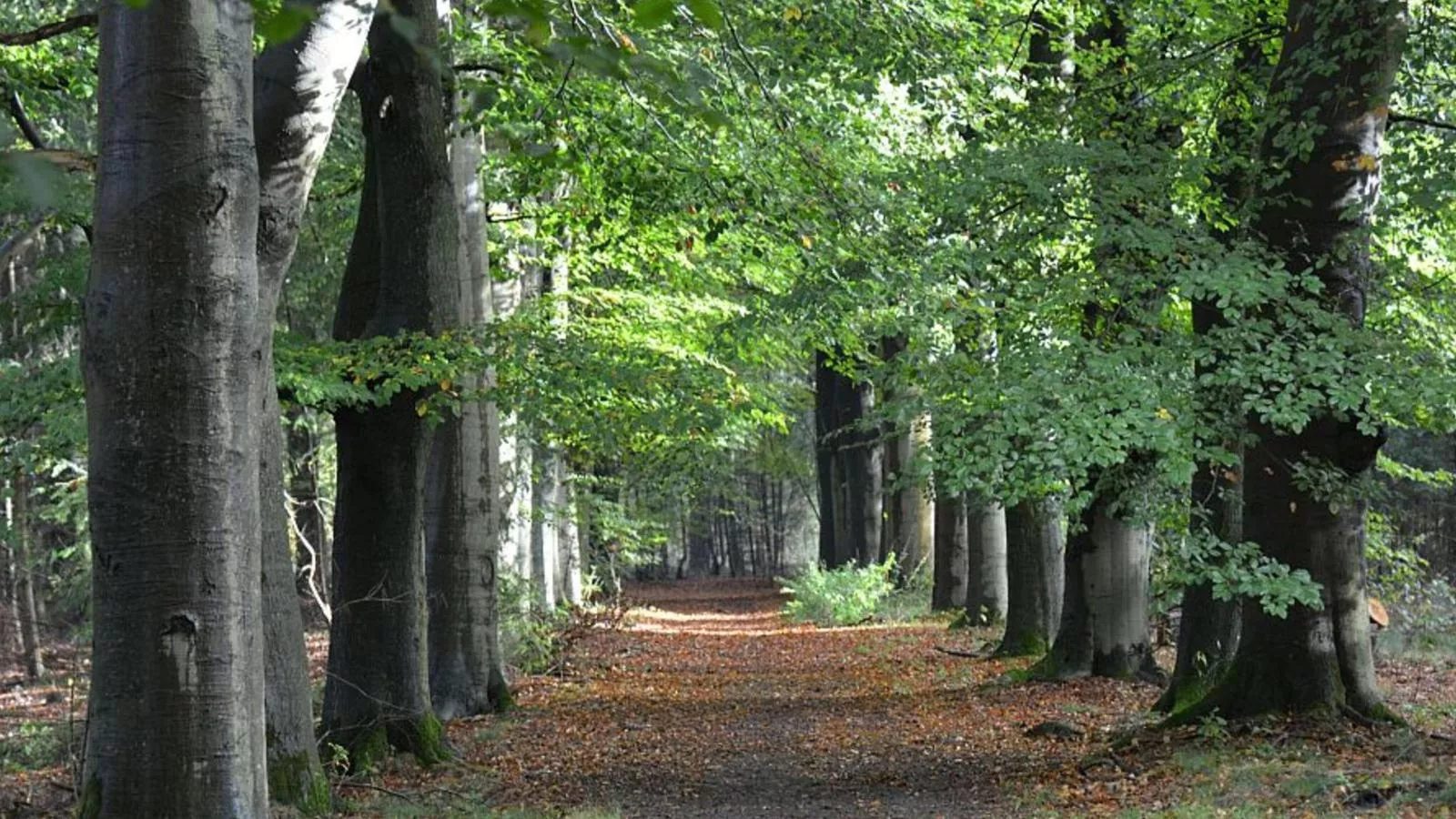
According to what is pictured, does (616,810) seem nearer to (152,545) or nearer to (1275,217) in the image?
(152,545)

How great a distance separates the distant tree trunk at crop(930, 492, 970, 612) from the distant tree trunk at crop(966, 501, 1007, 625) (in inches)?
56.2

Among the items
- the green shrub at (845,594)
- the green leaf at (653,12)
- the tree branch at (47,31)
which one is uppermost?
the tree branch at (47,31)

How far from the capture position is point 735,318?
1267 cm

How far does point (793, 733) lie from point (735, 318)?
3.89 m

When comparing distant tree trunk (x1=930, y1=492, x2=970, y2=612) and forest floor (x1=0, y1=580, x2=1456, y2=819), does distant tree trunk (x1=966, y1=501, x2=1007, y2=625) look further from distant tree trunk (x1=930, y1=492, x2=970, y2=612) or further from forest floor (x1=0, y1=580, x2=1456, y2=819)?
forest floor (x1=0, y1=580, x2=1456, y2=819)

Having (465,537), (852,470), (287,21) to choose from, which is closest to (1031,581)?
(465,537)

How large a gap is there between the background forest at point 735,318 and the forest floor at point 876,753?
0.44 meters

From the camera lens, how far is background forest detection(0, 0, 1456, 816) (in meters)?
5.12

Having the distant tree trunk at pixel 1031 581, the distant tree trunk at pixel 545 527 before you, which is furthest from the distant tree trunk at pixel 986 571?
the distant tree trunk at pixel 545 527

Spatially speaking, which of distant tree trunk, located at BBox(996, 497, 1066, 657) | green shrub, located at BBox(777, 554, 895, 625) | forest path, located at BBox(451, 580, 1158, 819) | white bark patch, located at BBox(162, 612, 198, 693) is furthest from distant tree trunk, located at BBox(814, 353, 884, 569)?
white bark patch, located at BBox(162, 612, 198, 693)

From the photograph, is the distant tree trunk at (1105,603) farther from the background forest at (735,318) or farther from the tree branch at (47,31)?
the tree branch at (47,31)

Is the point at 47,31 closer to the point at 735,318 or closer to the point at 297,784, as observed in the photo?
the point at 297,784

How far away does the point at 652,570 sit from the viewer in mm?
71688

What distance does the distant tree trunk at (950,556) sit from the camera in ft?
79.5
